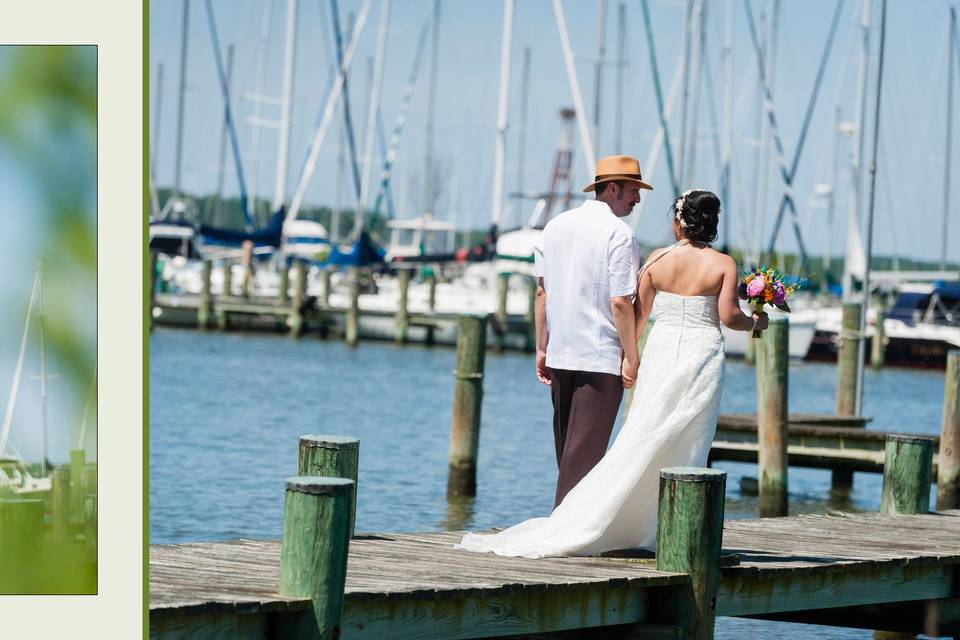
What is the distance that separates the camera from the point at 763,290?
727cm

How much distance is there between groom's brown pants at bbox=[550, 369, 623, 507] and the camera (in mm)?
7199

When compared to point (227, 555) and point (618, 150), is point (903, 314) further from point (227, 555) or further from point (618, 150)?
point (227, 555)

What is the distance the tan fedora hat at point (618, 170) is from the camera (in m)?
7.09

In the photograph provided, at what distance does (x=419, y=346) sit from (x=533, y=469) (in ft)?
70.0

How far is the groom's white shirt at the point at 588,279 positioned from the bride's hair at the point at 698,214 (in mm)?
234

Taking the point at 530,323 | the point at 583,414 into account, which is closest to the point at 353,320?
the point at 530,323

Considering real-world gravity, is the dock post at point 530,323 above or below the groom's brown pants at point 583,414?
below

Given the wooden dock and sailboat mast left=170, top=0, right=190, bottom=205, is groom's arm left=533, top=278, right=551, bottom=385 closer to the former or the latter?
the wooden dock

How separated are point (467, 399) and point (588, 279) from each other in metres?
7.39

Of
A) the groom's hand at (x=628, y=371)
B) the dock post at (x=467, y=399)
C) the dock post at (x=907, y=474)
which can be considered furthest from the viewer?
the dock post at (x=467, y=399)

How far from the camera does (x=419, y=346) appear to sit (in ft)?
133

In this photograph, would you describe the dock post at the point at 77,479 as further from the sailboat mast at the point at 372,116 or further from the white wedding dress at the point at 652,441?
the sailboat mast at the point at 372,116

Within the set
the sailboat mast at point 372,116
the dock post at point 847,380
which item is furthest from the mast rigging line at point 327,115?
the dock post at point 847,380

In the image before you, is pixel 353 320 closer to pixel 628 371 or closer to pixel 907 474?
pixel 907 474
